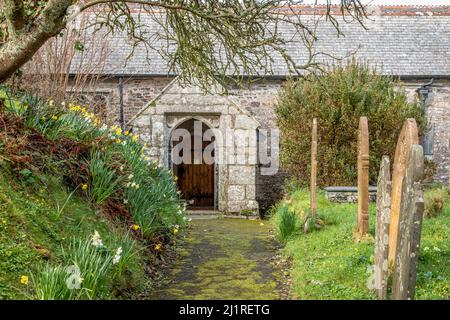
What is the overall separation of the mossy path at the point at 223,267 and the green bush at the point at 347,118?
2.56m

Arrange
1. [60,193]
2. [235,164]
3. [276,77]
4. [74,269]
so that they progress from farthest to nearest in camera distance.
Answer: [276,77] < [235,164] < [60,193] < [74,269]

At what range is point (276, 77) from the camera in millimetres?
15312

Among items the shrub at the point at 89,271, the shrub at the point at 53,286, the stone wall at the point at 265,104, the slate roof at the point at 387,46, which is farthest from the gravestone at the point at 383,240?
the slate roof at the point at 387,46

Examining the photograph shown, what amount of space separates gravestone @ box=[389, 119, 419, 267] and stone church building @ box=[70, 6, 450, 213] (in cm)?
757

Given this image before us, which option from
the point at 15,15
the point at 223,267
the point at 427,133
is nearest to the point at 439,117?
the point at 427,133

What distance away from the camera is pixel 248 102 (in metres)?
15.7

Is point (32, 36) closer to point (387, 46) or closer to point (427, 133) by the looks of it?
point (427, 133)

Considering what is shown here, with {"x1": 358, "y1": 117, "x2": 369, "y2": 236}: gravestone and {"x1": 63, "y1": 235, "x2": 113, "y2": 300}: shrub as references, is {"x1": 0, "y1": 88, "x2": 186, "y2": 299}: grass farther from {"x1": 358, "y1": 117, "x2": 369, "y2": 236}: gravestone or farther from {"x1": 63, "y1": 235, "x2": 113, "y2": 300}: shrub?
{"x1": 358, "y1": 117, "x2": 369, "y2": 236}: gravestone

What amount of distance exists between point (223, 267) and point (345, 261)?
1703mm

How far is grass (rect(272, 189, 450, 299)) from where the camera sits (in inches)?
203

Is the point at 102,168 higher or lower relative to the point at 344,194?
higher
